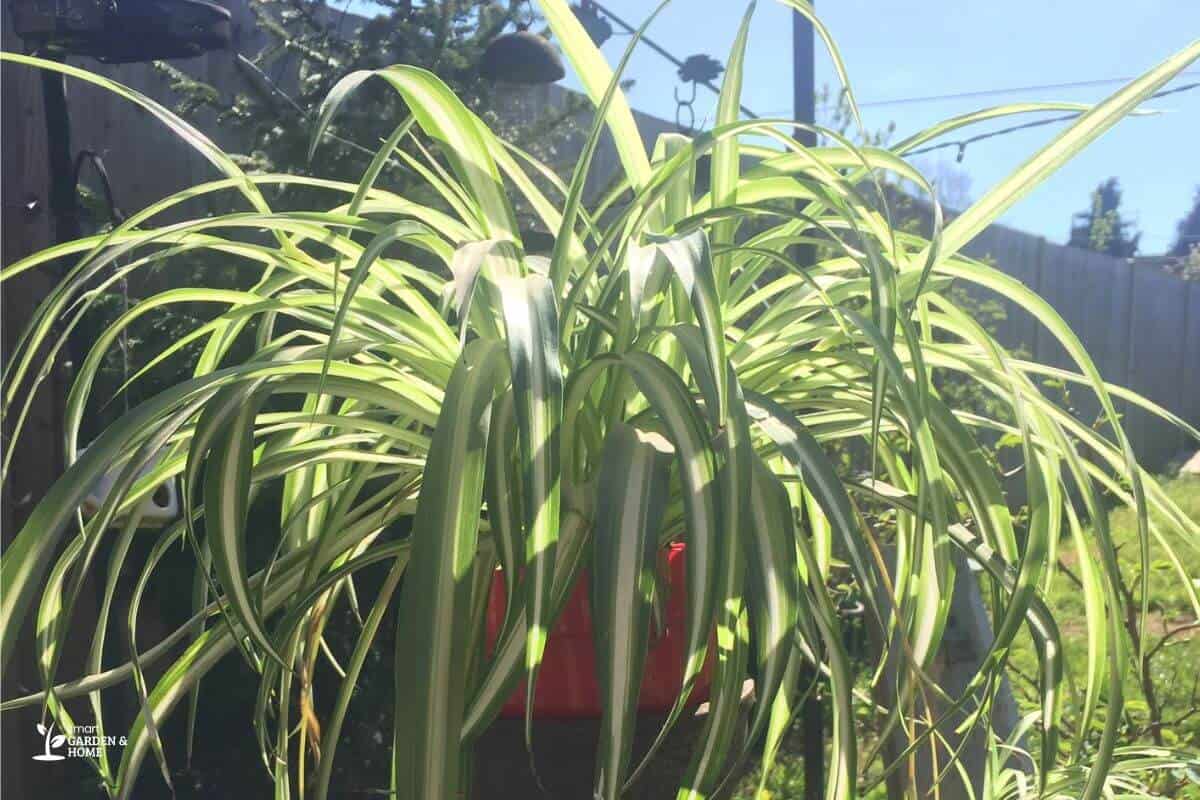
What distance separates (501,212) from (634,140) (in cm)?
10

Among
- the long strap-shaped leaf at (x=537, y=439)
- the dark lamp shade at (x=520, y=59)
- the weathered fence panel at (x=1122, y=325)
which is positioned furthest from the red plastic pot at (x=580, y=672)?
the weathered fence panel at (x=1122, y=325)

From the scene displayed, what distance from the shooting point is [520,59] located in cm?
196

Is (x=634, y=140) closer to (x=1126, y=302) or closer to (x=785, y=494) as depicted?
(x=785, y=494)

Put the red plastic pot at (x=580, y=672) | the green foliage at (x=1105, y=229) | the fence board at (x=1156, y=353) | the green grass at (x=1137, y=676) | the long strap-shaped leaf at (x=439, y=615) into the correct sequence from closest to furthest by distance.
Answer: the long strap-shaped leaf at (x=439, y=615), the red plastic pot at (x=580, y=672), the green grass at (x=1137, y=676), the fence board at (x=1156, y=353), the green foliage at (x=1105, y=229)

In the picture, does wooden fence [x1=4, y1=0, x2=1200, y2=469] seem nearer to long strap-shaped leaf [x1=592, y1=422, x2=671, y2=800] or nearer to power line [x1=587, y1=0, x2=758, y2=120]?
power line [x1=587, y1=0, x2=758, y2=120]

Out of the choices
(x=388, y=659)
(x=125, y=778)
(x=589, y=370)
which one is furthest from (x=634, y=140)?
(x=388, y=659)

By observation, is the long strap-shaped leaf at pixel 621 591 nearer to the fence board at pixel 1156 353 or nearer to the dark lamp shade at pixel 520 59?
the dark lamp shade at pixel 520 59

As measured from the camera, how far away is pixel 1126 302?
6156 millimetres

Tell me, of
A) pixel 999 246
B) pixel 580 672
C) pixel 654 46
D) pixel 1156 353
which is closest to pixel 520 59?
pixel 654 46

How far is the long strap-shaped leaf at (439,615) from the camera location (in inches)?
14.3

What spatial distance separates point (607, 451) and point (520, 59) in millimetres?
1658

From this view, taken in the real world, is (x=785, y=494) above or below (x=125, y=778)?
above

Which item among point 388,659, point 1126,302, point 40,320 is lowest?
point 388,659

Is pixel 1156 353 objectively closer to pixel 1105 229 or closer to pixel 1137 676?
pixel 1105 229
